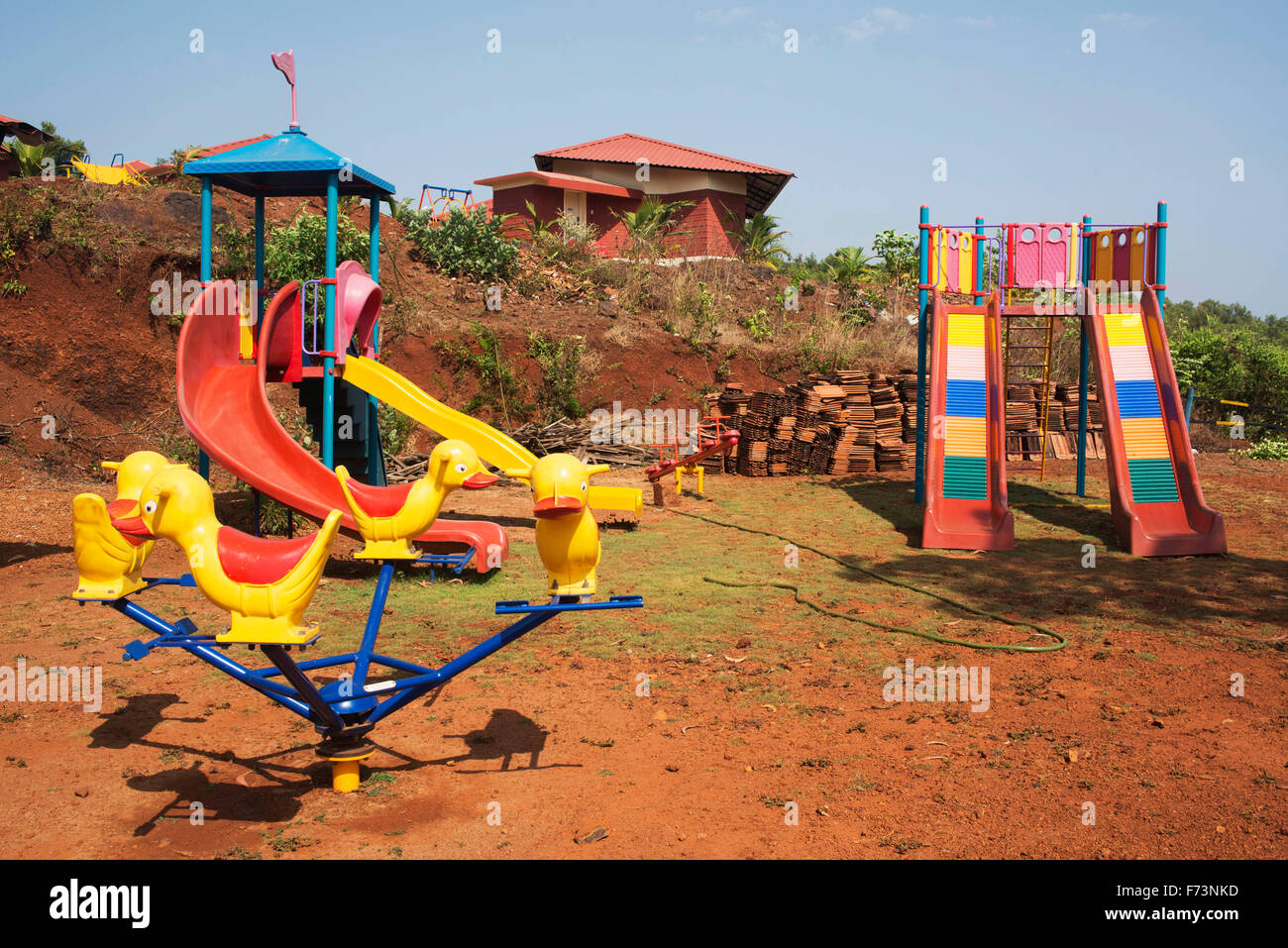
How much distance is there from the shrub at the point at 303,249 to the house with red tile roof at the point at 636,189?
9724 millimetres

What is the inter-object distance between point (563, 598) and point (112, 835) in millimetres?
2188

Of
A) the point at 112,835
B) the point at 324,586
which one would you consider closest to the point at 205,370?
the point at 324,586

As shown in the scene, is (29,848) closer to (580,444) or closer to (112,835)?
(112,835)

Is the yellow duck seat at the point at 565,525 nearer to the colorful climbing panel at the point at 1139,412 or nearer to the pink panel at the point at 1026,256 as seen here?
the colorful climbing panel at the point at 1139,412

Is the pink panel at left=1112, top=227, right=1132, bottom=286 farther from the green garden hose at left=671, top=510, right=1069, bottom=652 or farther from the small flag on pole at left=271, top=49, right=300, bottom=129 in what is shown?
the small flag on pole at left=271, top=49, right=300, bottom=129

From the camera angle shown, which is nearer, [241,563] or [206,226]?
[241,563]

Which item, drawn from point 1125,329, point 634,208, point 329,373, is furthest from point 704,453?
point 634,208

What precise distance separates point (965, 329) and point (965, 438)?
181cm

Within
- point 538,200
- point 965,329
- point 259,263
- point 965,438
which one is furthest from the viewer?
point 538,200

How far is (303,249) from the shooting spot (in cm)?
1917

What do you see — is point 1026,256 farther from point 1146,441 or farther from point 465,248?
point 465,248

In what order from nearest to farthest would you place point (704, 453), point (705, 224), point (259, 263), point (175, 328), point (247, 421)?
point (247, 421)
point (259, 263)
point (704, 453)
point (175, 328)
point (705, 224)

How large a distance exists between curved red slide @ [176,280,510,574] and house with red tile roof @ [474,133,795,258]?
20.5 metres

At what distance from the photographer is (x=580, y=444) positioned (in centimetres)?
1669
